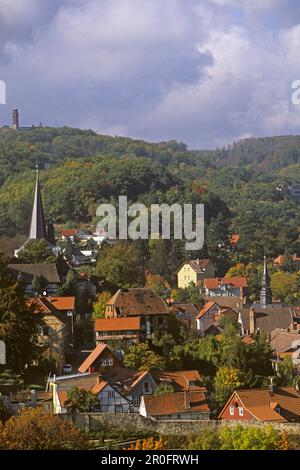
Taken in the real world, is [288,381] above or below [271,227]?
below

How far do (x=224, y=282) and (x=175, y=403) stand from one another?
25519mm

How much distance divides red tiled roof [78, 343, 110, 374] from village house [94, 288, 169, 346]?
1.31m

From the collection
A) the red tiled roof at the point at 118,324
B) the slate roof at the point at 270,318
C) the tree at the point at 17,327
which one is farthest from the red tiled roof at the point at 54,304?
the slate roof at the point at 270,318

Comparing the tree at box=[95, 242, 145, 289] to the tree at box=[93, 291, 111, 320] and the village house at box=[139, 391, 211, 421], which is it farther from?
the village house at box=[139, 391, 211, 421]

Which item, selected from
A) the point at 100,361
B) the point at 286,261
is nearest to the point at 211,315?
the point at 100,361

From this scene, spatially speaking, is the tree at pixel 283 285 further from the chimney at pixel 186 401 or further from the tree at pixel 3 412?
the tree at pixel 3 412

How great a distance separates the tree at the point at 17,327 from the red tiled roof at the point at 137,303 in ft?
20.3

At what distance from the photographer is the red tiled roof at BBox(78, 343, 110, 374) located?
2915 centimetres

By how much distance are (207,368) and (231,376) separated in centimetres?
173

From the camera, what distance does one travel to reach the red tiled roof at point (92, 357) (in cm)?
2915

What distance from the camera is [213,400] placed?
2820cm
